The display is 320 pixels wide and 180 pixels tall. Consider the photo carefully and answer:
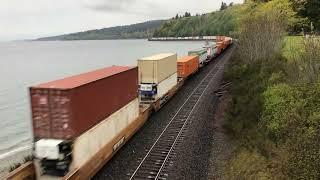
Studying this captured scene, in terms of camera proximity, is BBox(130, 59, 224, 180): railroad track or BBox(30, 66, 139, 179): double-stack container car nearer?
BBox(30, 66, 139, 179): double-stack container car

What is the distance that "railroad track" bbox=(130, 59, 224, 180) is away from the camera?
17.6 metres

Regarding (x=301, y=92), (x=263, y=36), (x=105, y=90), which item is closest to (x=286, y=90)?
(x=301, y=92)

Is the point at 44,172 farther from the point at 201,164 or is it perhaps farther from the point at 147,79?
the point at 147,79

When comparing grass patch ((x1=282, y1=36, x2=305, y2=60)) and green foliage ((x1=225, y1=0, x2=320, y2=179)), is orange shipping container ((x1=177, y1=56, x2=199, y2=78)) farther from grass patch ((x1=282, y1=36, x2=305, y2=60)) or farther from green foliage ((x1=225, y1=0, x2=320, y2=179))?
green foliage ((x1=225, y1=0, x2=320, y2=179))

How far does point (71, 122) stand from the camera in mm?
15406

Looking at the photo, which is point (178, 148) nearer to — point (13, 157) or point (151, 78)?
point (151, 78)

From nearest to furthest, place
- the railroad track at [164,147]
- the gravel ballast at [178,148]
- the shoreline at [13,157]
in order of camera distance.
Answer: the railroad track at [164,147] → the gravel ballast at [178,148] → the shoreline at [13,157]

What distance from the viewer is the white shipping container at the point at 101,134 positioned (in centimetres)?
1597

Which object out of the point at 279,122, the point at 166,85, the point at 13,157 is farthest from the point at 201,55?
the point at 279,122

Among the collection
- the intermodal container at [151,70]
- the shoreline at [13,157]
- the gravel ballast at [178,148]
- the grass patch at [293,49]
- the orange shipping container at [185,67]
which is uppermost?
the grass patch at [293,49]

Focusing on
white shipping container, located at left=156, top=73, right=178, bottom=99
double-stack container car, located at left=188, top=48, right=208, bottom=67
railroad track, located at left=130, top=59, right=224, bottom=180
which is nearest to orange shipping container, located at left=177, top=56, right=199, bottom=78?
white shipping container, located at left=156, top=73, right=178, bottom=99

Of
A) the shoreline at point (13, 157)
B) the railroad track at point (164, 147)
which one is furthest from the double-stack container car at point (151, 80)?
the shoreline at point (13, 157)

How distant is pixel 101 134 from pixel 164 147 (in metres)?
4.43

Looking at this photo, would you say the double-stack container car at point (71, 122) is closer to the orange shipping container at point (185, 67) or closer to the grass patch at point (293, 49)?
the grass patch at point (293, 49)
